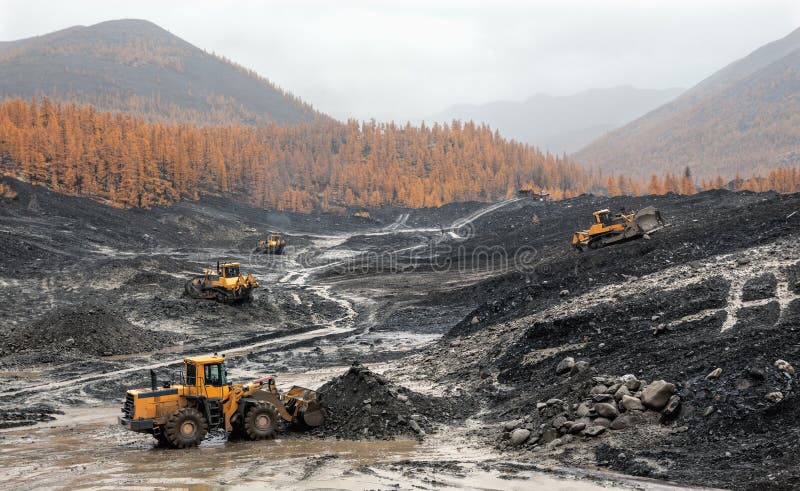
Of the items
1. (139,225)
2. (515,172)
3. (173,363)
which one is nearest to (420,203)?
(515,172)

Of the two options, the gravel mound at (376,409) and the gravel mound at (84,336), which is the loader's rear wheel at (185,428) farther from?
the gravel mound at (84,336)

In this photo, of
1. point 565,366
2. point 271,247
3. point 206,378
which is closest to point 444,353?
point 565,366

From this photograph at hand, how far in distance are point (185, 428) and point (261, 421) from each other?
1.74 meters

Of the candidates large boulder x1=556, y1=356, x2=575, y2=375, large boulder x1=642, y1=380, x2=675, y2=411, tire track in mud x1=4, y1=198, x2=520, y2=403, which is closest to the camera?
large boulder x1=642, y1=380, x2=675, y2=411

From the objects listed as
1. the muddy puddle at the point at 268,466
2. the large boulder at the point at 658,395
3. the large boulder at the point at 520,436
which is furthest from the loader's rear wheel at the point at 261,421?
the large boulder at the point at 658,395

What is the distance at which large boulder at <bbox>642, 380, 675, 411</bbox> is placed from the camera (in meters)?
14.4

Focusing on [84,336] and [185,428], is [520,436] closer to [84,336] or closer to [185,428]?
[185,428]

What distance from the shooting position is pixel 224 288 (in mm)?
42188

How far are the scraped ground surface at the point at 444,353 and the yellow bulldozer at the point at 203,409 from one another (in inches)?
20.0

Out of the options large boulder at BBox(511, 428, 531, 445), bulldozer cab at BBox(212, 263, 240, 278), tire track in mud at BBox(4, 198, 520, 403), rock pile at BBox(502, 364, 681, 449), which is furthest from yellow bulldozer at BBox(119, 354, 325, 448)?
bulldozer cab at BBox(212, 263, 240, 278)

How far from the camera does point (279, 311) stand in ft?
145

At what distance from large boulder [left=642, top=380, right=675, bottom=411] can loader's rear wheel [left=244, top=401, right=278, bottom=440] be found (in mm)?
8482

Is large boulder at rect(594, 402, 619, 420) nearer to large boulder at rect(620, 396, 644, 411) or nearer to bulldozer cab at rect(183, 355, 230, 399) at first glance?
large boulder at rect(620, 396, 644, 411)

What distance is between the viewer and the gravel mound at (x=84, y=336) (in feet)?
104
